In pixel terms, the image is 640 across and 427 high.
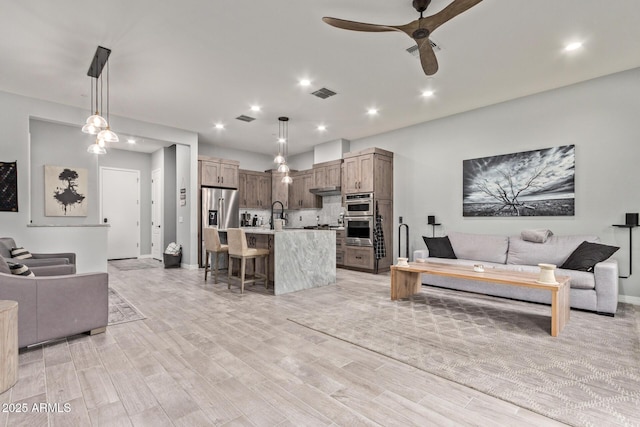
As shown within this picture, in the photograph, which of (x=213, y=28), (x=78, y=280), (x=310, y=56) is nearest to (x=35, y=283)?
(x=78, y=280)

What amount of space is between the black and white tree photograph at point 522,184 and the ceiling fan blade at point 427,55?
9.27 feet

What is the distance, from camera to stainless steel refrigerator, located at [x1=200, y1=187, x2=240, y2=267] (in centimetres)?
677

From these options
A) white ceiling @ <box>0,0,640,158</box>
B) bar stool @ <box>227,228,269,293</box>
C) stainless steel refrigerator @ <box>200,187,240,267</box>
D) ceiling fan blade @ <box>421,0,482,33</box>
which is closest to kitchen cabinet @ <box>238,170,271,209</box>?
stainless steel refrigerator @ <box>200,187,240,267</box>

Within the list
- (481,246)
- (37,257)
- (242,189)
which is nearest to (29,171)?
(37,257)

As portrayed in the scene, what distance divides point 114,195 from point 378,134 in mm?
6978

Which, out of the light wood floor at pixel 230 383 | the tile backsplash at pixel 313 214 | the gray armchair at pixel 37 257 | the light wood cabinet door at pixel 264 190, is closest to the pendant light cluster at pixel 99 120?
the gray armchair at pixel 37 257

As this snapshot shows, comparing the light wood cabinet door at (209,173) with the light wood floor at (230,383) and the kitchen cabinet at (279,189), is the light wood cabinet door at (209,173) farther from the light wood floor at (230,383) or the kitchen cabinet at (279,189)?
the light wood floor at (230,383)

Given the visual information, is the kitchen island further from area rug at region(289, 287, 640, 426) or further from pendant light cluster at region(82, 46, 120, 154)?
pendant light cluster at region(82, 46, 120, 154)

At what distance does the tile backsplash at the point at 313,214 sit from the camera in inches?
300

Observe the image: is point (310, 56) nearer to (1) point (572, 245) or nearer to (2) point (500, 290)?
(2) point (500, 290)

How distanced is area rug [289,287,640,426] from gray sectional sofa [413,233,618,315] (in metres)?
0.15

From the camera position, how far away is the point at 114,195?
8047mm

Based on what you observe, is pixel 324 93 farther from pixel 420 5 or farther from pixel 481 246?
pixel 481 246

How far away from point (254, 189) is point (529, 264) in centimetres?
628
